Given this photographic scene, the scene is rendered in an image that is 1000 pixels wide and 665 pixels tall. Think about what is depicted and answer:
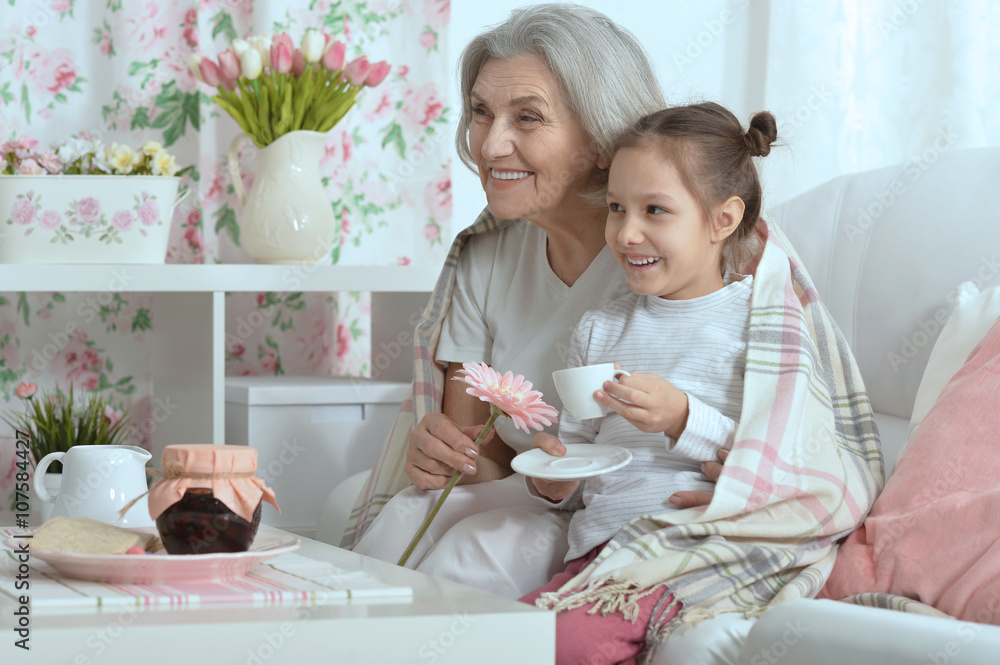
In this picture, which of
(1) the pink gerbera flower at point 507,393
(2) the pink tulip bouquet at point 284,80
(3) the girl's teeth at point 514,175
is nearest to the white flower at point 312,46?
(2) the pink tulip bouquet at point 284,80

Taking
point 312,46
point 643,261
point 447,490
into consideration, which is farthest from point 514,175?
point 312,46

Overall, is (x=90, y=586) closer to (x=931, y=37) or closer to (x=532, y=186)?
(x=532, y=186)

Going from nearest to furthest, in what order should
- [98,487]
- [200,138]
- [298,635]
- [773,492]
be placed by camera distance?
1. [298,635]
2. [98,487]
3. [773,492]
4. [200,138]

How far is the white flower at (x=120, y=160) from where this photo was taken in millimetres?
1894

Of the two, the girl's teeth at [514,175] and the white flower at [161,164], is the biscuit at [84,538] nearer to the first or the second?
the girl's teeth at [514,175]

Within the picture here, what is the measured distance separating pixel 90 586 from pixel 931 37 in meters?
2.09

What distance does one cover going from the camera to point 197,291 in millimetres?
1937

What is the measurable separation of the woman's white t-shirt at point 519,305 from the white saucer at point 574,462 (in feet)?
1.02

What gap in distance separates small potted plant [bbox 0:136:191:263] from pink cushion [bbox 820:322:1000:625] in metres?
1.30

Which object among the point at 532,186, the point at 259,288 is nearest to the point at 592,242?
the point at 532,186

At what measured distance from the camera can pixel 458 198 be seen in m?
2.42

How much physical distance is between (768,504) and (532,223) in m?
0.57

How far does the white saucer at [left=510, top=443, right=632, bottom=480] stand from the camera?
1.06m

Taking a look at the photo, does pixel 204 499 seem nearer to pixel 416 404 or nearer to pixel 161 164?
pixel 416 404
